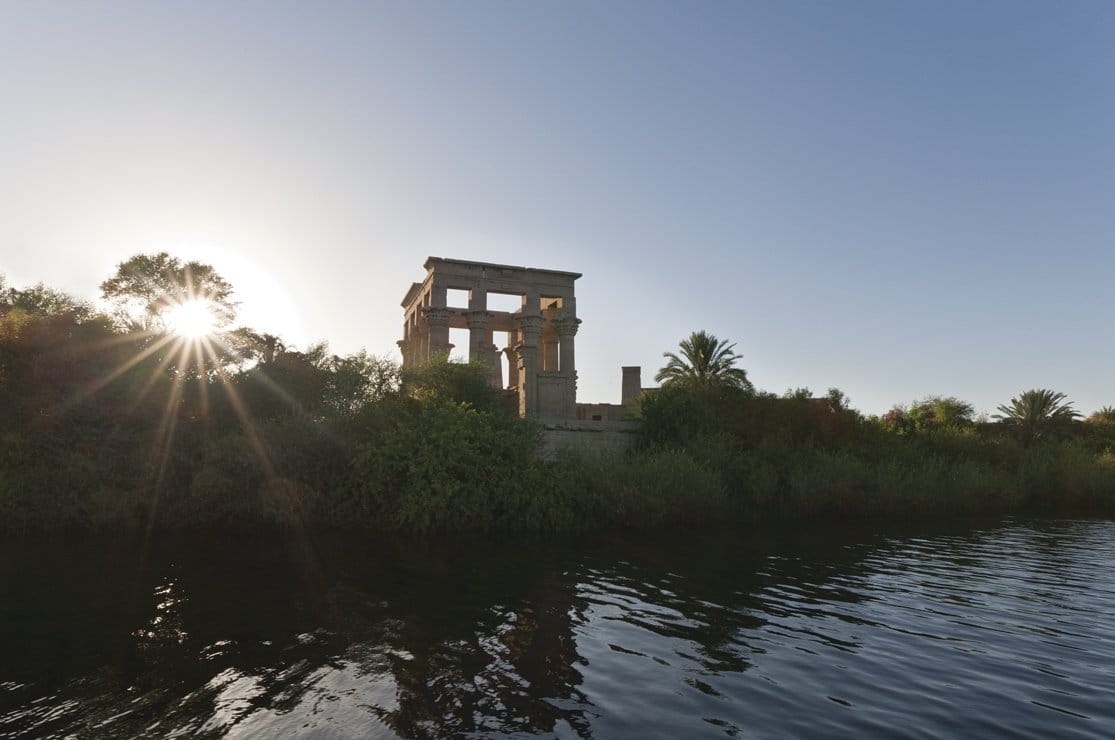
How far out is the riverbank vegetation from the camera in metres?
22.7

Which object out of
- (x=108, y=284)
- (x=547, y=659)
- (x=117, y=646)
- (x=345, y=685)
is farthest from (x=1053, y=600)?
(x=108, y=284)

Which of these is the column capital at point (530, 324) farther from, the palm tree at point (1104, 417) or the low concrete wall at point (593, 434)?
the palm tree at point (1104, 417)

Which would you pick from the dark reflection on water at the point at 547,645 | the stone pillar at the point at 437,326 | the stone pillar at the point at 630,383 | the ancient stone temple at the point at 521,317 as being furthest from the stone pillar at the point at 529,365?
the dark reflection on water at the point at 547,645

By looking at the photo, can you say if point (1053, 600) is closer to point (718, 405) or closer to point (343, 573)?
point (343, 573)

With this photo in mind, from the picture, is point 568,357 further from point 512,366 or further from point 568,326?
point 512,366

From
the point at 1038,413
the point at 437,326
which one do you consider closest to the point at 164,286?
the point at 437,326

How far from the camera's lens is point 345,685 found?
8289mm

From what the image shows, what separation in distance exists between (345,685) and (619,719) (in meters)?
3.49

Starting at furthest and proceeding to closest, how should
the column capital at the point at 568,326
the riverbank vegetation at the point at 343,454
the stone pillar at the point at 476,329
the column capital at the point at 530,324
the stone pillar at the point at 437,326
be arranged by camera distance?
1. the column capital at the point at 568,326
2. the stone pillar at the point at 476,329
3. the column capital at the point at 530,324
4. the stone pillar at the point at 437,326
5. the riverbank vegetation at the point at 343,454

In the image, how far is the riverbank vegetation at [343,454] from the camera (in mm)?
22688

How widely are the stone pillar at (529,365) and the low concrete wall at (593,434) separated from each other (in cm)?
367

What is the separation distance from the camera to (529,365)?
37.6 meters

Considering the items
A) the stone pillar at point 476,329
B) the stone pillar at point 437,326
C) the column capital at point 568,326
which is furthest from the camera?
the column capital at point 568,326

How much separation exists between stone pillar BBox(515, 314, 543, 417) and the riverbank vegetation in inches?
193
